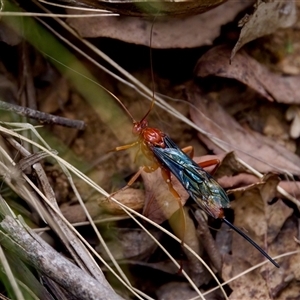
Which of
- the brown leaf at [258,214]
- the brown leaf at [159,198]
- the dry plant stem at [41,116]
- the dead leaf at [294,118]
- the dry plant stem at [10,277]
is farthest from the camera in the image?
the dead leaf at [294,118]

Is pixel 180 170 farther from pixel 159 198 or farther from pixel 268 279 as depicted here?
pixel 268 279

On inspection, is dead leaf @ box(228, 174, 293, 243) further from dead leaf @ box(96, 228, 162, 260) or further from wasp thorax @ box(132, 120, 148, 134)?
wasp thorax @ box(132, 120, 148, 134)

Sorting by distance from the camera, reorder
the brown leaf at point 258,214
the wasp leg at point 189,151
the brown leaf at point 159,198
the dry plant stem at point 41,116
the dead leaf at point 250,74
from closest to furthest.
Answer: the dry plant stem at point 41,116
the brown leaf at point 159,198
the brown leaf at point 258,214
the wasp leg at point 189,151
the dead leaf at point 250,74

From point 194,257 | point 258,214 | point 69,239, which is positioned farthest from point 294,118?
point 69,239

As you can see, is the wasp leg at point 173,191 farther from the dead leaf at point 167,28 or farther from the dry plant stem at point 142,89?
the dead leaf at point 167,28

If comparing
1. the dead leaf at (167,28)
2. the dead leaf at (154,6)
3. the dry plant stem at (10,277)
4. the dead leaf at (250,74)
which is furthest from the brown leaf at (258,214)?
the dry plant stem at (10,277)

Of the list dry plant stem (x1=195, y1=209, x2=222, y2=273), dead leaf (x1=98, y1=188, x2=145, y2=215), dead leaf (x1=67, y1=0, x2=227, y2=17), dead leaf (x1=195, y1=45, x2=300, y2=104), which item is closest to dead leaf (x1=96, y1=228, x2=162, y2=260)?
dead leaf (x1=98, y1=188, x2=145, y2=215)

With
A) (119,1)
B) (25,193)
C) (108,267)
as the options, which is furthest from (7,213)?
(119,1)
